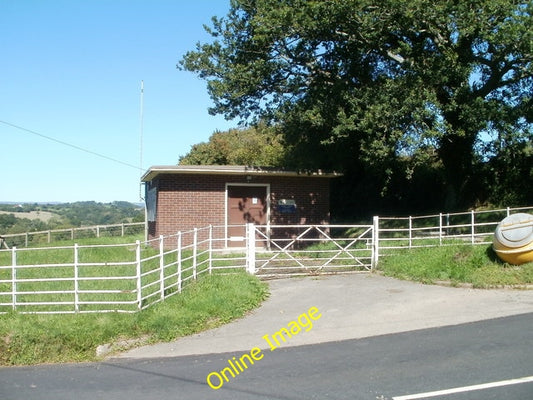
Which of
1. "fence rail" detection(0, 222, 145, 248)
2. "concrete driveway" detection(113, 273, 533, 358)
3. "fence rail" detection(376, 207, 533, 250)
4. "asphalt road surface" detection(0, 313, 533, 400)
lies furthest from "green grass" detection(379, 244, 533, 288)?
"fence rail" detection(0, 222, 145, 248)

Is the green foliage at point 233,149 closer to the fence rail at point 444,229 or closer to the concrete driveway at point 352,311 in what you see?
the fence rail at point 444,229

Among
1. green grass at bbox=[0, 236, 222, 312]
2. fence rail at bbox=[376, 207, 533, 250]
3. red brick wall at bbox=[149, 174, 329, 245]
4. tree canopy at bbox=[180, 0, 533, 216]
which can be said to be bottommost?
green grass at bbox=[0, 236, 222, 312]

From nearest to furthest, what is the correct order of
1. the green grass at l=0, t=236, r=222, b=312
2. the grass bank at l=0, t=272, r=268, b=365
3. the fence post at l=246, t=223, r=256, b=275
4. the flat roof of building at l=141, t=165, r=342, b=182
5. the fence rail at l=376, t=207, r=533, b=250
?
the grass bank at l=0, t=272, r=268, b=365 → the green grass at l=0, t=236, r=222, b=312 → the fence post at l=246, t=223, r=256, b=275 → the fence rail at l=376, t=207, r=533, b=250 → the flat roof of building at l=141, t=165, r=342, b=182

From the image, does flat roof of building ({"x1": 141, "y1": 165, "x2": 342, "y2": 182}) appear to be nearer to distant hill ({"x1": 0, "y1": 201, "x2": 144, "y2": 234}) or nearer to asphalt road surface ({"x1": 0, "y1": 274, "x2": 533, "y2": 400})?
asphalt road surface ({"x1": 0, "y1": 274, "x2": 533, "y2": 400})

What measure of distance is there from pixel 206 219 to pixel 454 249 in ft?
28.1

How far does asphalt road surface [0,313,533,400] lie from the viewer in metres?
5.57

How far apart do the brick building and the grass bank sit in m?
8.08

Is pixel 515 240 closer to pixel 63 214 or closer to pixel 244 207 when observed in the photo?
pixel 244 207

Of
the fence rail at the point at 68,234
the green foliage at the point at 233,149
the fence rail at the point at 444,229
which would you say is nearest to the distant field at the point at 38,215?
the green foliage at the point at 233,149

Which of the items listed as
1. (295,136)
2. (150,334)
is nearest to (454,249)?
(150,334)

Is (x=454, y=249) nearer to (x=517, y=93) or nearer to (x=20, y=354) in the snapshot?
(x=517, y=93)

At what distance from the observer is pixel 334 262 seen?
14398 millimetres

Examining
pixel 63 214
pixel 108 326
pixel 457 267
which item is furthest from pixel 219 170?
pixel 63 214

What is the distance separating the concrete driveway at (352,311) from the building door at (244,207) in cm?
685
